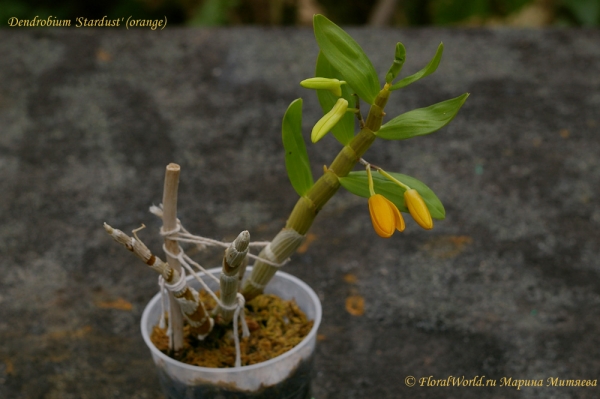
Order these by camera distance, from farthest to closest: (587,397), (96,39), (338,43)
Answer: (96,39) → (587,397) → (338,43)

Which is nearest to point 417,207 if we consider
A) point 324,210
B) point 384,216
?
point 384,216

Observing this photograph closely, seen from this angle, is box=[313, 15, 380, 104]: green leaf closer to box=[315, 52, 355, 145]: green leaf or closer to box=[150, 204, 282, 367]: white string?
box=[315, 52, 355, 145]: green leaf

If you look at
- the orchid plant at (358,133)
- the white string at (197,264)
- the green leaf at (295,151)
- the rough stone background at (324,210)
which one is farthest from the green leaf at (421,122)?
the rough stone background at (324,210)

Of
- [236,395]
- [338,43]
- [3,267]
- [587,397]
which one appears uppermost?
[338,43]

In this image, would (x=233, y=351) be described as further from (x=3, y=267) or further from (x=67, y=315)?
(x=3, y=267)

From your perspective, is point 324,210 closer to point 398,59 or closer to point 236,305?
point 236,305

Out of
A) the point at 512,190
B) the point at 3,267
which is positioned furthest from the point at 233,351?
the point at 512,190
